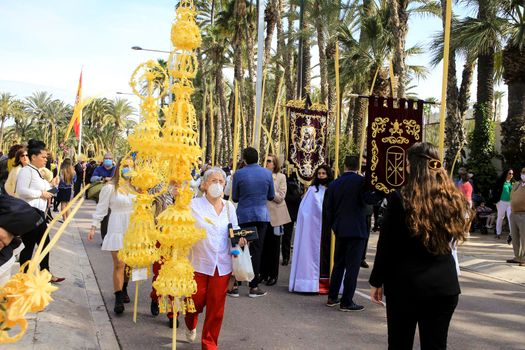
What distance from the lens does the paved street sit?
19.0 feet

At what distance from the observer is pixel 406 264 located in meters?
3.63

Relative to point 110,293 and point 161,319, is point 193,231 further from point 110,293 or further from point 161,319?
point 110,293

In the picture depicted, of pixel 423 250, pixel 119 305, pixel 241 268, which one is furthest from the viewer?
pixel 119 305

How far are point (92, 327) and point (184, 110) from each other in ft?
9.17

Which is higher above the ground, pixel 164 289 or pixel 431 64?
pixel 431 64

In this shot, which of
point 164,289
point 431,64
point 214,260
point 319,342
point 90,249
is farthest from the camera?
point 431,64

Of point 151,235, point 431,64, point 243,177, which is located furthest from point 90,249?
point 431,64

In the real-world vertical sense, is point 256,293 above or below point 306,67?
below

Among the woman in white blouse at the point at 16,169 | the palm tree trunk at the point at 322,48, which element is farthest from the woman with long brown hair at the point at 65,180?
the palm tree trunk at the point at 322,48

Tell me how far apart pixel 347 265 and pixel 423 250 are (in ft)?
12.1

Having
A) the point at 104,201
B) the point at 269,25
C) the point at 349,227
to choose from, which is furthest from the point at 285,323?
the point at 269,25

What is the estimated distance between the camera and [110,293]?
26.2 ft

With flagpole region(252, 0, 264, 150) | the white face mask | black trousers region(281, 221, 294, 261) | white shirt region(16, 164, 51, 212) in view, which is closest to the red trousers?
the white face mask

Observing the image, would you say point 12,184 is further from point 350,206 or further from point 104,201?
point 350,206
